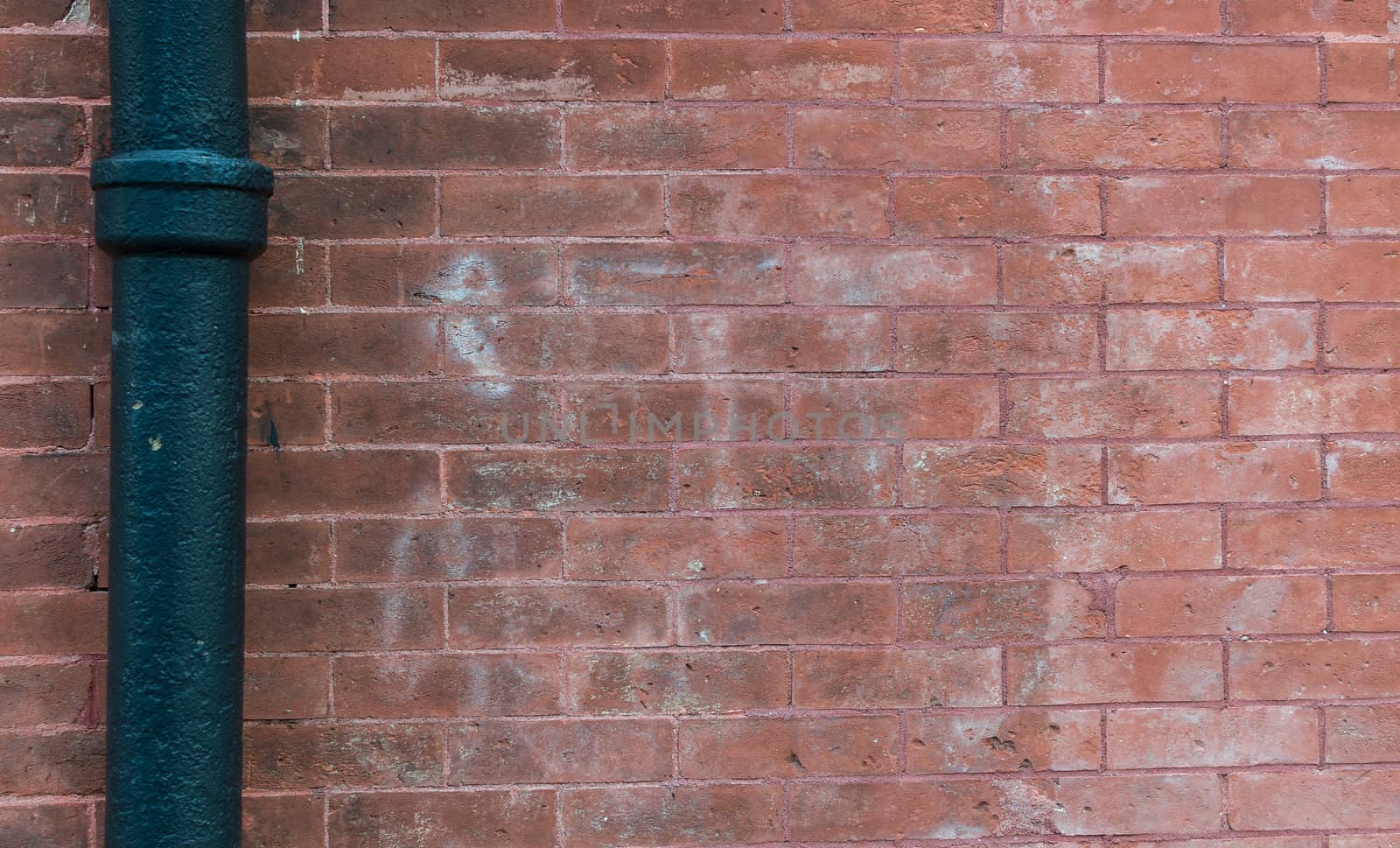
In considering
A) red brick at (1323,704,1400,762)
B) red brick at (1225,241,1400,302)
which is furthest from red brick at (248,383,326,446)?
Answer: red brick at (1323,704,1400,762)

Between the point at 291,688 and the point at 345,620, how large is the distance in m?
0.18

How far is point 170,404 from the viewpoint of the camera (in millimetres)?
1745

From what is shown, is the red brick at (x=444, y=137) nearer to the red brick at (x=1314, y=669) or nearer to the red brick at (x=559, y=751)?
the red brick at (x=559, y=751)

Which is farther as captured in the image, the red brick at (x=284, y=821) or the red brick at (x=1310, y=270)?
the red brick at (x=1310, y=270)

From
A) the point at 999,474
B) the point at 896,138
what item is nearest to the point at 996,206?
the point at 896,138

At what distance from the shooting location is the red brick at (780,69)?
2041 mm

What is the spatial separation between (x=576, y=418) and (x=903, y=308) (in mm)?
733

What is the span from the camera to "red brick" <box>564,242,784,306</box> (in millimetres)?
2031

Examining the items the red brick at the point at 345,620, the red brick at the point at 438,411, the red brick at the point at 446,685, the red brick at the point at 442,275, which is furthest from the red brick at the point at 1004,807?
the red brick at the point at 442,275

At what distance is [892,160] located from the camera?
2066mm

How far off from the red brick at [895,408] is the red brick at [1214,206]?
471 millimetres

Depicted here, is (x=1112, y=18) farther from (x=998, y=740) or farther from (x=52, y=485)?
(x=52, y=485)

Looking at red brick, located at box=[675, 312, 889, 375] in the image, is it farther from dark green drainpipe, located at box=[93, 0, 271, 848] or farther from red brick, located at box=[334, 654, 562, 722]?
dark green drainpipe, located at box=[93, 0, 271, 848]

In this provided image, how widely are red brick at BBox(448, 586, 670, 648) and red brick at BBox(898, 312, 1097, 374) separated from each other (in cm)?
76
